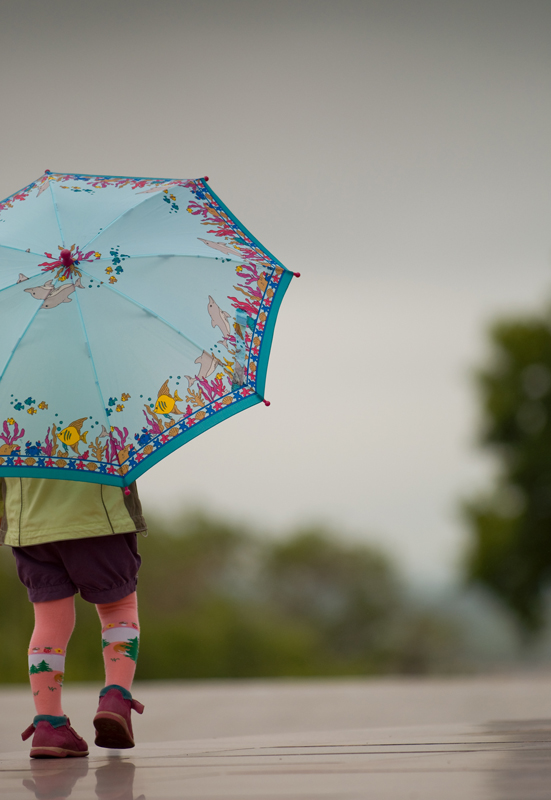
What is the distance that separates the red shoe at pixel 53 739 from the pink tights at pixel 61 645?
0.07 ft

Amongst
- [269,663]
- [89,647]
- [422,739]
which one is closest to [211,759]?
[422,739]

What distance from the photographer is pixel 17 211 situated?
7.42ft

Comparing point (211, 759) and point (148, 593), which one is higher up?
point (211, 759)

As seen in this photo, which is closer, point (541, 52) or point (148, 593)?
point (541, 52)

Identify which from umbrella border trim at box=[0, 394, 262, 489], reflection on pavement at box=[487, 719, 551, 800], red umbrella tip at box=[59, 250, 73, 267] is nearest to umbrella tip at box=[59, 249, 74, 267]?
red umbrella tip at box=[59, 250, 73, 267]

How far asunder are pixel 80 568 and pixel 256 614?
20.1 metres

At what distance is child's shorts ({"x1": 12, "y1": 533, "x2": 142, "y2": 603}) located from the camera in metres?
2.10

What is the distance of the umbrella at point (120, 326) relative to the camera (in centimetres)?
193

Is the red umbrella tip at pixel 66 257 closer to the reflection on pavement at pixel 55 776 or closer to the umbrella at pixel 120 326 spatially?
the umbrella at pixel 120 326

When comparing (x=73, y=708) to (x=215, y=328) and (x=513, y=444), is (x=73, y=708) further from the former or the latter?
(x=513, y=444)

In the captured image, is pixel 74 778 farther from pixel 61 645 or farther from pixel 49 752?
pixel 61 645

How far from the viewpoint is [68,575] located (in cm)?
214

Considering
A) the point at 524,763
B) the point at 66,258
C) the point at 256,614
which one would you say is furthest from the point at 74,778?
the point at 256,614

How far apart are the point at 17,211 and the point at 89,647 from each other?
16.6 meters
